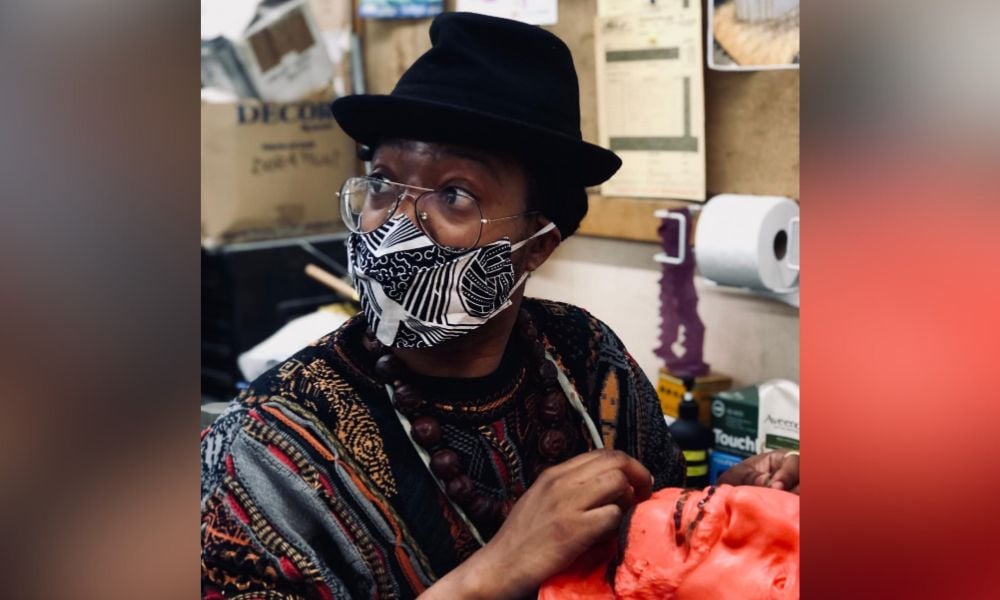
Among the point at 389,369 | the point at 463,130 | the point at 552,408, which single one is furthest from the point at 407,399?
the point at 463,130

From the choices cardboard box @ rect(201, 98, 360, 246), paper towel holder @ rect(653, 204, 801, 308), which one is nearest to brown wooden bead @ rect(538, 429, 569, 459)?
paper towel holder @ rect(653, 204, 801, 308)

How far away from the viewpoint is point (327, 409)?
105 cm

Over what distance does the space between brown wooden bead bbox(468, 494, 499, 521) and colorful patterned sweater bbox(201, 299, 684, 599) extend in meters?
0.02

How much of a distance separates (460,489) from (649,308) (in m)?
0.47

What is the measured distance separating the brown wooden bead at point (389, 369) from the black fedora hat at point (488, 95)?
0.22 meters

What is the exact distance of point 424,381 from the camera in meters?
1.07

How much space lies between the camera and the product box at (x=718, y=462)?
4.38 feet

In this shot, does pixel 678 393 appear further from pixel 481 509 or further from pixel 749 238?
pixel 481 509

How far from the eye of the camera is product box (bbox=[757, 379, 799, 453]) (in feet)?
4.26
